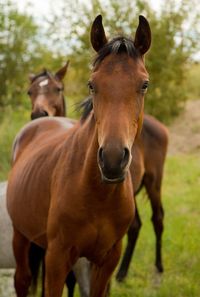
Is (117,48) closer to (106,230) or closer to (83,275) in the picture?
(106,230)

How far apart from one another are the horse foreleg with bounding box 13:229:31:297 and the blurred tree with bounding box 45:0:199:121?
1129cm

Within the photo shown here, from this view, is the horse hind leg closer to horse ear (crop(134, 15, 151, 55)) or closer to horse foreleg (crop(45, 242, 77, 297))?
horse foreleg (crop(45, 242, 77, 297))

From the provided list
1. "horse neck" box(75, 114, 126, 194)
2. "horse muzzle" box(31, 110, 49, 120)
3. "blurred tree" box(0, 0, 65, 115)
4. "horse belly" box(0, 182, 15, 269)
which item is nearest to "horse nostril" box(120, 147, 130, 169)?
"horse neck" box(75, 114, 126, 194)

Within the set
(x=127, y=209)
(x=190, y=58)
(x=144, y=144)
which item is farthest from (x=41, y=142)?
(x=190, y=58)

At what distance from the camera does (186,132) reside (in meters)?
15.7

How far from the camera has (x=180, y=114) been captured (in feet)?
55.8

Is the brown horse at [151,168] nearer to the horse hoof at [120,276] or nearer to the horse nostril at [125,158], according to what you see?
the horse hoof at [120,276]

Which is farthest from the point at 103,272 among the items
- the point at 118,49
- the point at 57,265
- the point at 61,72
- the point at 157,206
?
the point at 61,72

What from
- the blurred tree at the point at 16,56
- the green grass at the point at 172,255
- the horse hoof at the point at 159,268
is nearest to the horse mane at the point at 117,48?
the green grass at the point at 172,255

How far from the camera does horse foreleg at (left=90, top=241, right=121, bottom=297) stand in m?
3.06

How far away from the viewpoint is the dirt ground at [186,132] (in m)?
14.6

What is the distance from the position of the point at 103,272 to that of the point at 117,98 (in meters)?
1.11

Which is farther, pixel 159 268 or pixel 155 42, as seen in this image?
pixel 155 42

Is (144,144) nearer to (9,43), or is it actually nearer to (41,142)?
(41,142)
